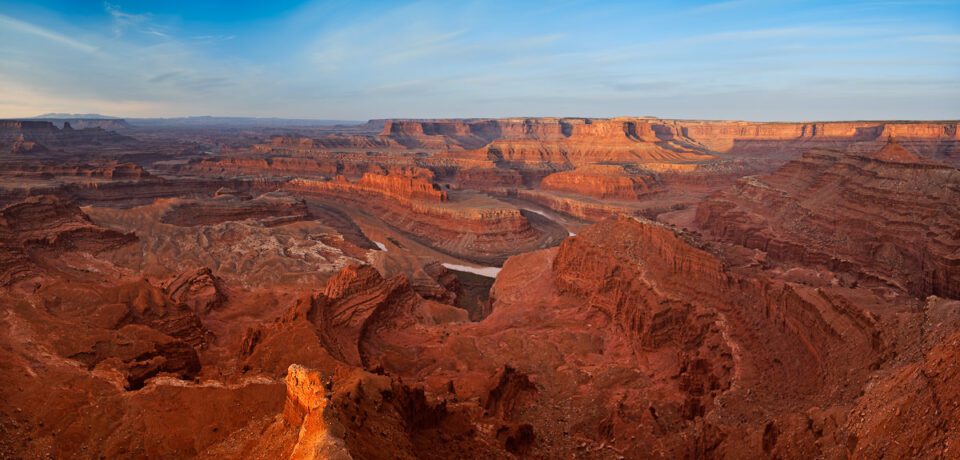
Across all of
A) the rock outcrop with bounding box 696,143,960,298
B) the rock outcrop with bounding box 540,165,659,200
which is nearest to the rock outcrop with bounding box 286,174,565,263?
the rock outcrop with bounding box 540,165,659,200

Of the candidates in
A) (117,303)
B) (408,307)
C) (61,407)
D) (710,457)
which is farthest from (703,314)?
(117,303)

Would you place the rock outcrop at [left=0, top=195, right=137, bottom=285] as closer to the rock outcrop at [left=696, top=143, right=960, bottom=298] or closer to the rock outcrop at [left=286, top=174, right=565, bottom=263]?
the rock outcrop at [left=286, top=174, right=565, bottom=263]

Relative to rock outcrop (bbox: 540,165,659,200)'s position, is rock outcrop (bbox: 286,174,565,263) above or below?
below

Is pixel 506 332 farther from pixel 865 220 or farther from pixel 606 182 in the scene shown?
pixel 606 182

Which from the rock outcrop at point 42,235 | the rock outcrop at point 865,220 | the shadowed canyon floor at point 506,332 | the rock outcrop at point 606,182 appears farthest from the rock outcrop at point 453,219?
the rock outcrop at point 42,235

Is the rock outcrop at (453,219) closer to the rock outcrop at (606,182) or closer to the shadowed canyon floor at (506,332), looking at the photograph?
the shadowed canyon floor at (506,332)

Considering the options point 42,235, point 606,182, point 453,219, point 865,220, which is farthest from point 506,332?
point 606,182

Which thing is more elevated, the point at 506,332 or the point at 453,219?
the point at 506,332

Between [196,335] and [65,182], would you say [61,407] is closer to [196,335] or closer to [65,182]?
[196,335]
